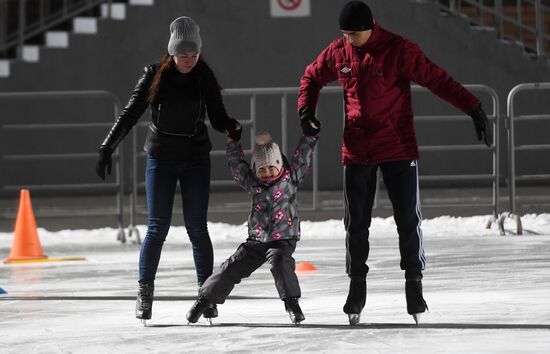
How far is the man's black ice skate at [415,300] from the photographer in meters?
7.88

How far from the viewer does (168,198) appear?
812 centimetres

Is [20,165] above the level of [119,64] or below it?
below

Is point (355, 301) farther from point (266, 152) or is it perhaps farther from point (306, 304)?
point (306, 304)

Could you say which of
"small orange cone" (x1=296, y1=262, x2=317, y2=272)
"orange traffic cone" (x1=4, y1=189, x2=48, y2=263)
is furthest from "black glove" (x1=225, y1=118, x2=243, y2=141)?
"orange traffic cone" (x1=4, y1=189, x2=48, y2=263)

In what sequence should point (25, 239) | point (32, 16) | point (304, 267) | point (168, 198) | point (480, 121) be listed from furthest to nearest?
point (32, 16), point (25, 239), point (304, 267), point (168, 198), point (480, 121)

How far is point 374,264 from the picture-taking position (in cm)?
1148

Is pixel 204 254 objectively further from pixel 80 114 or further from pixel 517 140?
pixel 80 114

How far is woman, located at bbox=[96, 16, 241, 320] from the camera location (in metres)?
8.05

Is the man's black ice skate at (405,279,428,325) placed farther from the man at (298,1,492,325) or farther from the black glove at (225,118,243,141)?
the black glove at (225,118,243,141)

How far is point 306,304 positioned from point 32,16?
1370 cm

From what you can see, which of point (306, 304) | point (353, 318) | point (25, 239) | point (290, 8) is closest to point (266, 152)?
point (353, 318)

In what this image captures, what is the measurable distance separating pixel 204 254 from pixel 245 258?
1.04ft

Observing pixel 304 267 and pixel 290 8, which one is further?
pixel 290 8

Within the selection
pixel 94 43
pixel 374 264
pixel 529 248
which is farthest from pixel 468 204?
pixel 94 43
